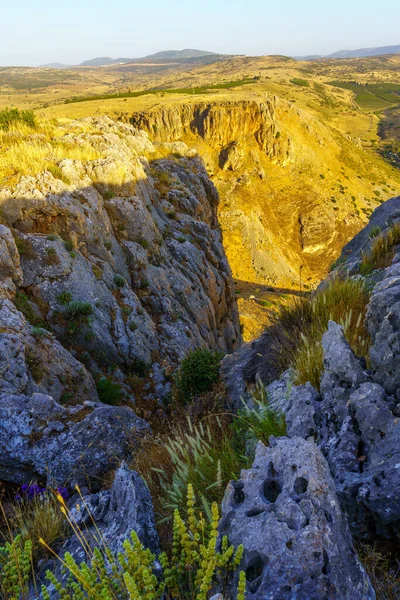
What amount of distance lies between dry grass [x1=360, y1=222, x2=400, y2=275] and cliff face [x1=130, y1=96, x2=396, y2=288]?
4107cm

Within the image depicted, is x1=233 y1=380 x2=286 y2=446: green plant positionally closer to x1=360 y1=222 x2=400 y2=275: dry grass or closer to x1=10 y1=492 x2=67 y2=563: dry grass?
x1=10 y1=492 x2=67 y2=563: dry grass

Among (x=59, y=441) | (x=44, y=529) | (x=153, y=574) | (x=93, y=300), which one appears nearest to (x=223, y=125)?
(x=93, y=300)

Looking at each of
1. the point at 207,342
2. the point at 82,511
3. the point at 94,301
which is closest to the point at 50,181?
the point at 94,301

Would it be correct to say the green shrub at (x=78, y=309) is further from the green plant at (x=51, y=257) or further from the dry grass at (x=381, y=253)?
the dry grass at (x=381, y=253)

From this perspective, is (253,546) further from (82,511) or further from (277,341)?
(277,341)

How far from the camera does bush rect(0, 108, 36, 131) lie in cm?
1756

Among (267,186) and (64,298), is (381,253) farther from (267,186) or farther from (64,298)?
(267,186)

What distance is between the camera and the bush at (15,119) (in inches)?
691

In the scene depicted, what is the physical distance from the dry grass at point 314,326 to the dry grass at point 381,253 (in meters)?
1.66

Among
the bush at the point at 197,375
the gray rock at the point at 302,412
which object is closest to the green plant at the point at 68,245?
the bush at the point at 197,375

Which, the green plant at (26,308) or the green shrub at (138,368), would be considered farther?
the green shrub at (138,368)

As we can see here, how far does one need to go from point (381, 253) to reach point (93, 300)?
879cm

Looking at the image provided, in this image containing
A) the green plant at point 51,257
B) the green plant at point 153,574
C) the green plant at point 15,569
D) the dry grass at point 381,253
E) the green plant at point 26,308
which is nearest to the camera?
the green plant at point 153,574

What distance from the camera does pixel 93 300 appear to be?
41.9 feet
